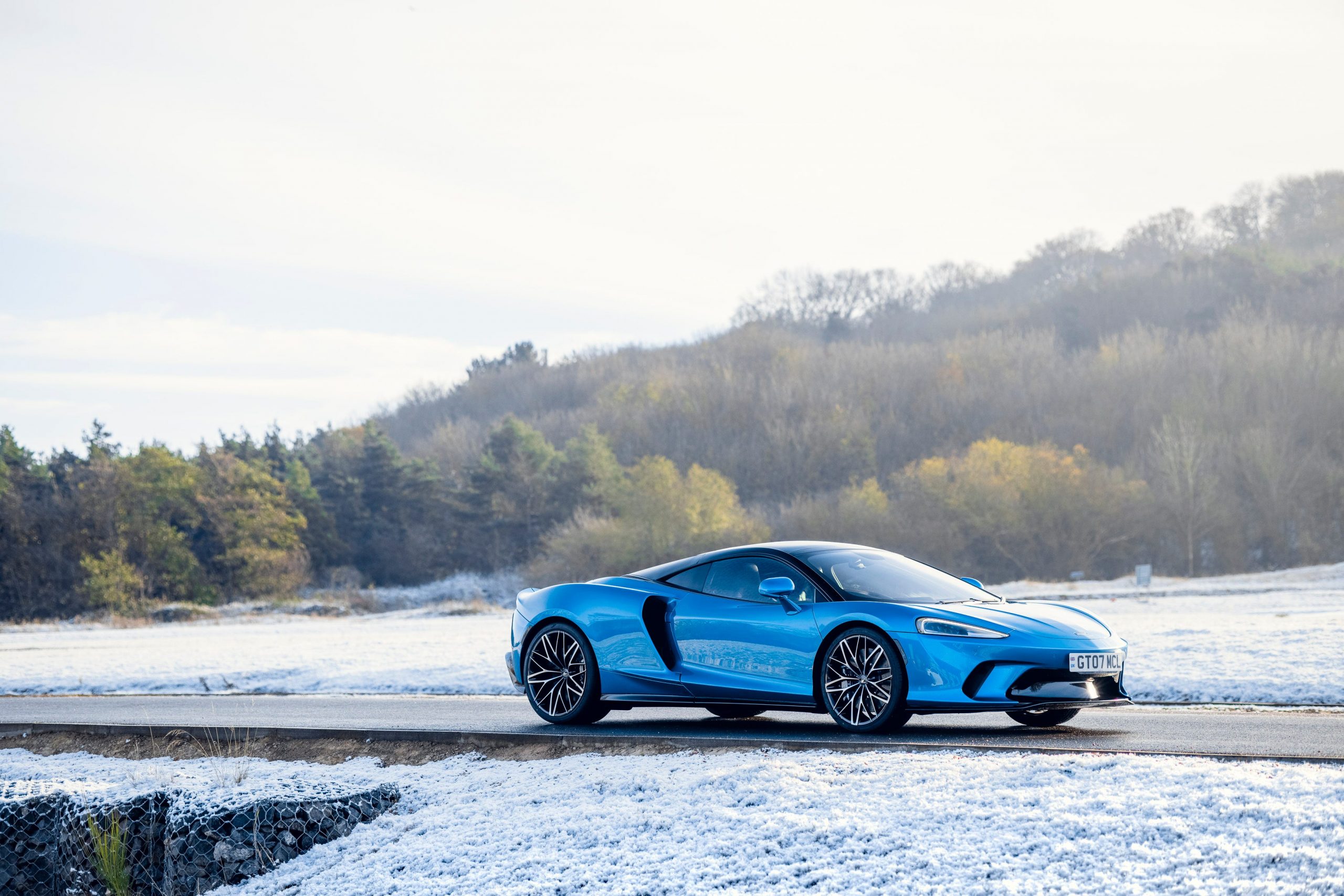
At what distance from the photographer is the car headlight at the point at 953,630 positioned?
8.41 m

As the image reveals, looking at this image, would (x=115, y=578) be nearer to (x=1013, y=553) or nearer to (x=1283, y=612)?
(x=1013, y=553)

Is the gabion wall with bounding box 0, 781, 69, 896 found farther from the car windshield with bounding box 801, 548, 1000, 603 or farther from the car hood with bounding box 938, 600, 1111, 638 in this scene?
the car hood with bounding box 938, 600, 1111, 638

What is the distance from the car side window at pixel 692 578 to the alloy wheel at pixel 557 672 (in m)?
0.99

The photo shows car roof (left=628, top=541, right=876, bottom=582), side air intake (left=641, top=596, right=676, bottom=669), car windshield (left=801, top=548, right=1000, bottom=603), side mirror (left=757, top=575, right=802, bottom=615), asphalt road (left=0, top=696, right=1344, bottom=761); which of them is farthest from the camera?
side air intake (left=641, top=596, right=676, bottom=669)

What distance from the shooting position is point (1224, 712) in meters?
10.6

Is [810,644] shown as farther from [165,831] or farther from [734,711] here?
[165,831]

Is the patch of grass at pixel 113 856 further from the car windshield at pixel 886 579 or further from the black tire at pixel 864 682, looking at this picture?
the car windshield at pixel 886 579

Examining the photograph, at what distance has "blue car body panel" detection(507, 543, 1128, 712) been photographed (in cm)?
834

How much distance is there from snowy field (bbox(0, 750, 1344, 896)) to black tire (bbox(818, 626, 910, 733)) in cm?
93

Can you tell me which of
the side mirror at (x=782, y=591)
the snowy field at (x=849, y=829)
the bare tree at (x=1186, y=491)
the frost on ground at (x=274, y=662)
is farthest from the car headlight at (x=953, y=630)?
the bare tree at (x=1186, y=491)

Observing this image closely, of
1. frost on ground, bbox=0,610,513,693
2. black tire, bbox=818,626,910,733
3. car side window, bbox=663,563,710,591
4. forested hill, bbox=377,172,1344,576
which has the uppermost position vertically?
forested hill, bbox=377,172,1344,576

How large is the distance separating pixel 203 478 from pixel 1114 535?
53899 mm

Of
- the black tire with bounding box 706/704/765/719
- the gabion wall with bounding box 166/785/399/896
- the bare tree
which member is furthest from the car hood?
the bare tree

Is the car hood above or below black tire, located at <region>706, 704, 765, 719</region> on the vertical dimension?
above
